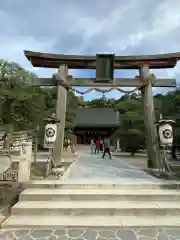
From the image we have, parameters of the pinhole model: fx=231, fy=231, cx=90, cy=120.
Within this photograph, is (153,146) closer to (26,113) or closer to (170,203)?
(170,203)

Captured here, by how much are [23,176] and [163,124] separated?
223 inches

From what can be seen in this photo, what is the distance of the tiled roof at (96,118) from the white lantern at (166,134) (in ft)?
113

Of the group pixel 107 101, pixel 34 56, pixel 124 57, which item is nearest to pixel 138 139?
pixel 124 57

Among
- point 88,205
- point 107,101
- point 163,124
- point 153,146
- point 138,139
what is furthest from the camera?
point 107,101

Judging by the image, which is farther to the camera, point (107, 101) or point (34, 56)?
point (107, 101)

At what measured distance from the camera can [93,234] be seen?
4.23m

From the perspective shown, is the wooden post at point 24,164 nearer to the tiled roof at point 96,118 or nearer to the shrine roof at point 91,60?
the shrine roof at point 91,60

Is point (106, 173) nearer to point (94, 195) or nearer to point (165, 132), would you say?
point (165, 132)

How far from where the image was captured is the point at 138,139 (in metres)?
22.6

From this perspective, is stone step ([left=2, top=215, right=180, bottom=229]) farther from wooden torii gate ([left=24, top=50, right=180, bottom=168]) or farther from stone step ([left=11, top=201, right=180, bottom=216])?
wooden torii gate ([left=24, top=50, right=180, bottom=168])

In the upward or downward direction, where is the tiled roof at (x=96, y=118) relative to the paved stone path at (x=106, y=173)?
upward

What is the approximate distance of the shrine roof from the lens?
37.3ft

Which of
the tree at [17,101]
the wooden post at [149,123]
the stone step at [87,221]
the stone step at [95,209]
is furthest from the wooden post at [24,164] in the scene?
the tree at [17,101]

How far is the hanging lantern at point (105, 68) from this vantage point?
11438 mm
